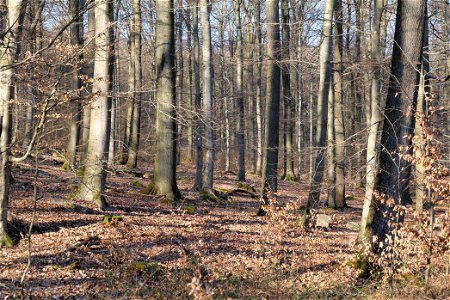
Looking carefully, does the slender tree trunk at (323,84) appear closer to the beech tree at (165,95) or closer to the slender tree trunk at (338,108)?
the beech tree at (165,95)

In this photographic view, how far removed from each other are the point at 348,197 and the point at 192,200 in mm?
9316

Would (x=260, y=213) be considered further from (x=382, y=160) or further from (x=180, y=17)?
(x=180, y=17)

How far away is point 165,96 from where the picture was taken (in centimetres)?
1390

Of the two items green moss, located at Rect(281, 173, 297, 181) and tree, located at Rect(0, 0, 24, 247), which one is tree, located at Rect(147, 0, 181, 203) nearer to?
tree, located at Rect(0, 0, 24, 247)

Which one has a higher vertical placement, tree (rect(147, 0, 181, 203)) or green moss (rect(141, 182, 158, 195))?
tree (rect(147, 0, 181, 203))

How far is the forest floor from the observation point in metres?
6.95

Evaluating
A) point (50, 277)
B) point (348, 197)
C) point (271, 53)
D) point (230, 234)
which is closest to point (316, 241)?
point (230, 234)

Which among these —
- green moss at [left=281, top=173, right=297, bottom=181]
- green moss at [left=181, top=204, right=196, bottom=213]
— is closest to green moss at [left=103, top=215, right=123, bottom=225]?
green moss at [left=181, top=204, right=196, bottom=213]

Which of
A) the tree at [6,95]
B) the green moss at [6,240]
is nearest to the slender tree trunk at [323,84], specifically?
the green moss at [6,240]

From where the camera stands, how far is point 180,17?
24719 mm

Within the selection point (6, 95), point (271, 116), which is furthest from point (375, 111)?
point (6, 95)

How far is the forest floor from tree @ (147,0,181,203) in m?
0.96

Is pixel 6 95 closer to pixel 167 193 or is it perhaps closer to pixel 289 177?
pixel 167 193

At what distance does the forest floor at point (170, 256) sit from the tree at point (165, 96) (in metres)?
0.96
